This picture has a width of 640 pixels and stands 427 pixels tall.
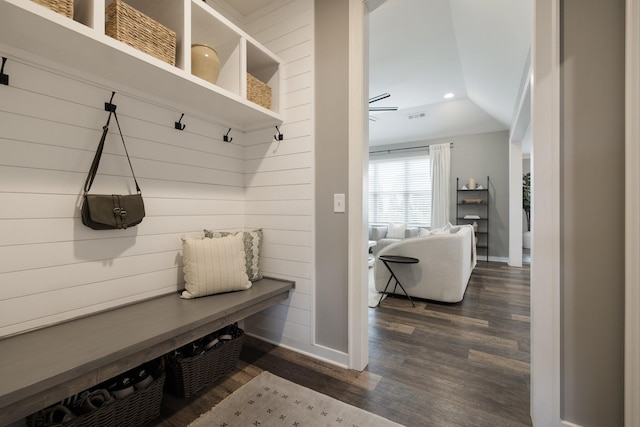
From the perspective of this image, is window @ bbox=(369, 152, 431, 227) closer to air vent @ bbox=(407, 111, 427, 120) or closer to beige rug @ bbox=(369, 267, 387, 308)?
air vent @ bbox=(407, 111, 427, 120)

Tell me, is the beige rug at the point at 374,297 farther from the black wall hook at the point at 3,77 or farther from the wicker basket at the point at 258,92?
the black wall hook at the point at 3,77

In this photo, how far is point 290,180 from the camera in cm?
220

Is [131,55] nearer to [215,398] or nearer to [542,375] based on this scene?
[215,398]

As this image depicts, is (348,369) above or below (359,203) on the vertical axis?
below

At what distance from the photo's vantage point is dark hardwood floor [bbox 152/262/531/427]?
1559 millimetres

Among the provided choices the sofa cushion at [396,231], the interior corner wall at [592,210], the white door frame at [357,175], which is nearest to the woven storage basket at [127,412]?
the white door frame at [357,175]

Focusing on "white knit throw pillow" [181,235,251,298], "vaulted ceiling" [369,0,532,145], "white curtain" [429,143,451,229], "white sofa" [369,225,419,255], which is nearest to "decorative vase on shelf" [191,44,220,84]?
"white knit throw pillow" [181,235,251,298]

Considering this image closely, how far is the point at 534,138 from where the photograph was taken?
4.56ft

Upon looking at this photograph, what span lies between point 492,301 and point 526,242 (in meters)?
5.32

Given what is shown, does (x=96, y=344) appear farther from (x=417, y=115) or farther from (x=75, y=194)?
(x=417, y=115)

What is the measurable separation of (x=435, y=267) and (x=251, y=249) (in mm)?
2213

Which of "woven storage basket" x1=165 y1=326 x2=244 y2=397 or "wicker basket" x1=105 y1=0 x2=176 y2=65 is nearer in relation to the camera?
"wicker basket" x1=105 y1=0 x2=176 y2=65

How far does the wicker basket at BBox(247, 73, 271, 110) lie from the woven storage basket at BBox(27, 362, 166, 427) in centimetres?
180

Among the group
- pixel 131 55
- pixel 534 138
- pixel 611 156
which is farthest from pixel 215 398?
pixel 611 156
